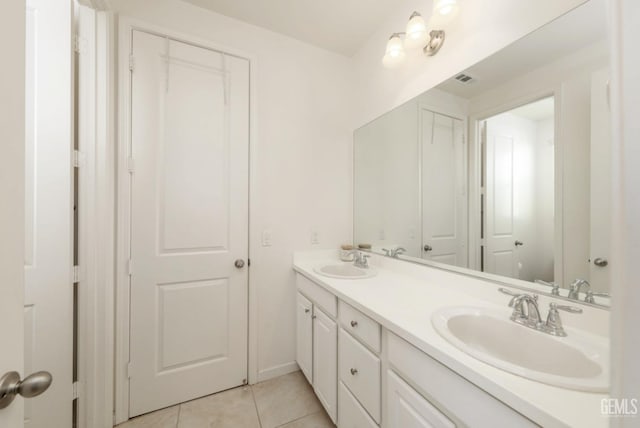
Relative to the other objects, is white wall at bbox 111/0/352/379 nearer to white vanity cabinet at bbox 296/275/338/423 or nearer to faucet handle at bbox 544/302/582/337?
white vanity cabinet at bbox 296/275/338/423

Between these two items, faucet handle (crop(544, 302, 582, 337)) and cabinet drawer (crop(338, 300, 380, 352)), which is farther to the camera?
cabinet drawer (crop(338, 300, 380, 352))

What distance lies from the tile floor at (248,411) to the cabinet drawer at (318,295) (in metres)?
0.67

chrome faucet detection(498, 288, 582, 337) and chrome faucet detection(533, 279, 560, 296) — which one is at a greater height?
chrome faucet detection(533, 279, 560, 296)

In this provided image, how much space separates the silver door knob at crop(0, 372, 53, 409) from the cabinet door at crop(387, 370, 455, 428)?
3.02 feet

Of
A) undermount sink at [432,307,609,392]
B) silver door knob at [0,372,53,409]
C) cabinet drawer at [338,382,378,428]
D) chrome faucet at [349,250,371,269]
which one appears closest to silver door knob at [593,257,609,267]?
undermount sink at [432,307,609,392]

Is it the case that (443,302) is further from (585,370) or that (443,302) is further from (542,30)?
(542,30)

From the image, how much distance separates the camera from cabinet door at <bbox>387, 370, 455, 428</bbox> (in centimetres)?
72

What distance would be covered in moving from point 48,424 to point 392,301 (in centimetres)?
169

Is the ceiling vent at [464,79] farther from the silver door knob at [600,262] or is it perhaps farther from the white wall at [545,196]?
the silver door knob at [600,262]

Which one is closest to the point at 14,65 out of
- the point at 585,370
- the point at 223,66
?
the point at 223,66

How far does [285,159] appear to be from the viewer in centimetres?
186

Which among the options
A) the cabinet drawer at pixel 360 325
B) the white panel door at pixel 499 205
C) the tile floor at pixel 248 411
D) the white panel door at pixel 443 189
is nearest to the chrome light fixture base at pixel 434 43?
the white panel door at pixel 443 189

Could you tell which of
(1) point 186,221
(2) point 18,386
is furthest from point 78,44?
(2) point 18,386

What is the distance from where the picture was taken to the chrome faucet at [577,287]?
0.83 metres
